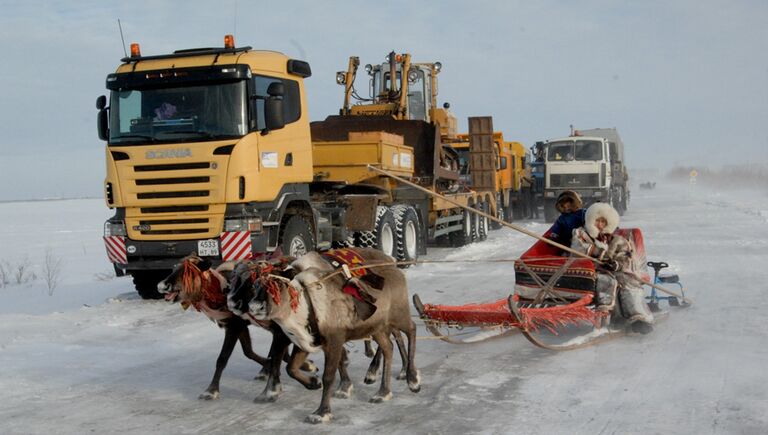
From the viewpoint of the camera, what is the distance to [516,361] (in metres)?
7.23

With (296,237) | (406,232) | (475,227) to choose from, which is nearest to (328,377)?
(296,237)

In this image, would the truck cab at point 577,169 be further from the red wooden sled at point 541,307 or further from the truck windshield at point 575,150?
the red wooden sled at point 541,307

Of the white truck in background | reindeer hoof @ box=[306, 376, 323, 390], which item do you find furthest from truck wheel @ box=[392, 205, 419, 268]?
the white truck in background

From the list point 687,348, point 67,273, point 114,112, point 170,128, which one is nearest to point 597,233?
point 687,348

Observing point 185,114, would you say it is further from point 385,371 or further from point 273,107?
point 385,371

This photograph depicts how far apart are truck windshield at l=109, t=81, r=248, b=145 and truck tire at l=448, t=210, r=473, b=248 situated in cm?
984

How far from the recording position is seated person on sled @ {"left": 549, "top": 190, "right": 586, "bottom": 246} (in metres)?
8.69

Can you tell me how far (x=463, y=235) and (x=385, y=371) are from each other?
1377cm

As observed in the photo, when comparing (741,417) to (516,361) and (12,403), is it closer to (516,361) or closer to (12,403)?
(516,361)

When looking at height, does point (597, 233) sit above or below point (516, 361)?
above

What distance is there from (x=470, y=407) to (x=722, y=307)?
516 cm

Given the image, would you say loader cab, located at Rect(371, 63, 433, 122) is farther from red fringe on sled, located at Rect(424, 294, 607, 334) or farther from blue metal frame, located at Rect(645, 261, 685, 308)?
red fringe on sled, located at Rect(424, 294, 607, 334)

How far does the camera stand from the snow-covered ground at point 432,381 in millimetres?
5465

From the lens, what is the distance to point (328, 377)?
548 centimetres
